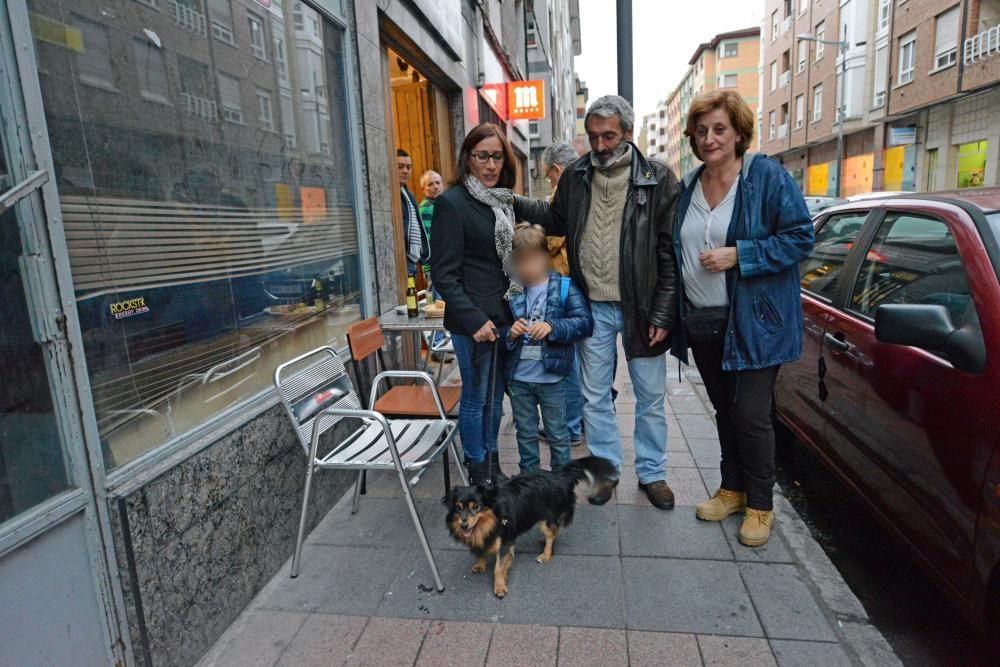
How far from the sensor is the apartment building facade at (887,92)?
19.9m

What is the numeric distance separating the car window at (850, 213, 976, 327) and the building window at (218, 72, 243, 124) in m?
3.23

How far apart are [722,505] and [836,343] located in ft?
3.37

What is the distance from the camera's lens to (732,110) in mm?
2770

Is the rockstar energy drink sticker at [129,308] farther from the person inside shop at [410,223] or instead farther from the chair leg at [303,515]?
the person inside shop at [410,223]

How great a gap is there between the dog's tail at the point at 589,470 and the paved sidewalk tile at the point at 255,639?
1321mm

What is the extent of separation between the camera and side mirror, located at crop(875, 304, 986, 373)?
2057 millimetres

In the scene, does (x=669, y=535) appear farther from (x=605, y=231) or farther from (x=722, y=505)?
(x=605, y=231)

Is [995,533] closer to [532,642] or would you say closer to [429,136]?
[532,642]

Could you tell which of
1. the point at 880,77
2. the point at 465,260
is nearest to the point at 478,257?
the point at 465,260

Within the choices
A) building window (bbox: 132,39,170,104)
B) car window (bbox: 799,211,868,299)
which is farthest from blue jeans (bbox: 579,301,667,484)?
building window (bbox: 132,39,170,104)

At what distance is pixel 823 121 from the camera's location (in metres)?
32.1

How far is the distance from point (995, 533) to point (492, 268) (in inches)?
88.1

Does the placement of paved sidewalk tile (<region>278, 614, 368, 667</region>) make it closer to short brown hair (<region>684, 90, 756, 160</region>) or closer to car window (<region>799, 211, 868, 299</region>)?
short brown hair (<region>684, 90, 756, 160</region>)

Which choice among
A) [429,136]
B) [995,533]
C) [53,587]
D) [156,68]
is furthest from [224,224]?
[429,136]
